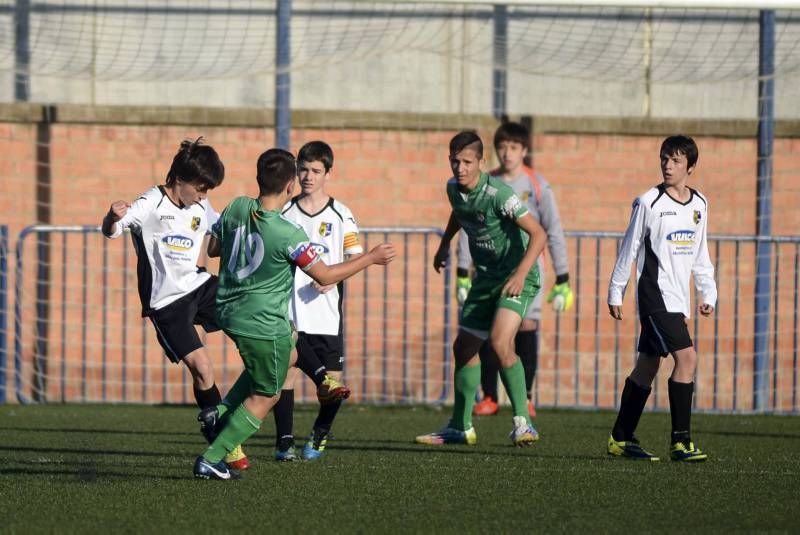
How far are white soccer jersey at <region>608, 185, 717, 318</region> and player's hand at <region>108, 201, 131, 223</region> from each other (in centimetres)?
275

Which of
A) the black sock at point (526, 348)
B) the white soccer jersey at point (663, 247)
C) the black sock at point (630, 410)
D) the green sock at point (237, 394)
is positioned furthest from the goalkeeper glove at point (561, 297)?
the green sock at point (237, 394)

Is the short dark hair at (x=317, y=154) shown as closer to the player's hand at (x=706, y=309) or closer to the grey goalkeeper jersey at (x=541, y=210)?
the player's hand at (x=706, y=309)

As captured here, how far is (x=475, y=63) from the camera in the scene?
12875 mm

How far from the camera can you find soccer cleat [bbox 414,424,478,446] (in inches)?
327

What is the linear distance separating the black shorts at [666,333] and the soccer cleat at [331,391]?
6.08 feet

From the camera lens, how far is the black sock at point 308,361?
7.54 meters

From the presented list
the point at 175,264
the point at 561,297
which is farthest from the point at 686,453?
the point at 175,264

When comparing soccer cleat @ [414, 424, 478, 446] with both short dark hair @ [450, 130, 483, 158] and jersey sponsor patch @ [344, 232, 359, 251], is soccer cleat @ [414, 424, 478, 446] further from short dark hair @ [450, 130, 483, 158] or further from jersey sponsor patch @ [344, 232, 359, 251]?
short dark hair @ [450, 130, 483, 158]

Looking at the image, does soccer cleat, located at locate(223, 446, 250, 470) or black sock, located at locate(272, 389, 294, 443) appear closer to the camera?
soccer cleat, located at locate(223, 446, 250, 470)

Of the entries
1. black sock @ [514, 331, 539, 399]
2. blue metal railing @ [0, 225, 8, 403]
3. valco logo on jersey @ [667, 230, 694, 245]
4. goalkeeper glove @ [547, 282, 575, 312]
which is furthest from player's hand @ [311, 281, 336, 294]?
blue metal railing @ [0, 225, 8, 403]

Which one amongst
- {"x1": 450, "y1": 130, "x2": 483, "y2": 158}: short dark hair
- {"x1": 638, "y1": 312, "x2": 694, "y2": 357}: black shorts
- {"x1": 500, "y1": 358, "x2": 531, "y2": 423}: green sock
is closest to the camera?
{"x1": 638, "y1": 312, "x2": 694, "y2": 357}: black shorts

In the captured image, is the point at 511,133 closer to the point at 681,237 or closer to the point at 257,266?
the point at 681,237

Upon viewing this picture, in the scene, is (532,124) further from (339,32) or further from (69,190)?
(69,190)

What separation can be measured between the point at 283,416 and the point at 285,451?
21 cm
